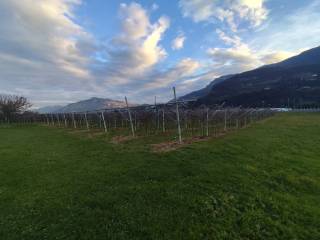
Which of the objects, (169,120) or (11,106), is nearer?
(169,120)

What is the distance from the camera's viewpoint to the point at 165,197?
6.88 metres

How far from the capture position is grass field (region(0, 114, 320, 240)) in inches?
213

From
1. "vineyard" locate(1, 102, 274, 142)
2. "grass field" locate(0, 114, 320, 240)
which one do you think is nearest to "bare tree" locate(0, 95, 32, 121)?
"vineyard" locate(1, 102, 274, 142)

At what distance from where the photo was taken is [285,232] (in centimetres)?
537

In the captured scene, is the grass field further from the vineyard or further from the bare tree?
the bare tree

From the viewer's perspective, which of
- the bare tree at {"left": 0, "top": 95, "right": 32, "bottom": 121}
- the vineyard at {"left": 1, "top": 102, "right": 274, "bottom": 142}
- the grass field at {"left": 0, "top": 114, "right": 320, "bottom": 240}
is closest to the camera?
the grass field at {"left": 0, "top": 114, "right": 320, "bottom": 240}

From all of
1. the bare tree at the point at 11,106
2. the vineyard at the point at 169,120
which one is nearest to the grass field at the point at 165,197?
the vineyard at the point at 169,120

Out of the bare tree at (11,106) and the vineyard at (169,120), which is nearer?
the vineyard at (169,120)

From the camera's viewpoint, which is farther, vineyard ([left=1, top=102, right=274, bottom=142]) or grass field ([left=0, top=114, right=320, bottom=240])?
vineyard ([left=1, top=102, right=274, bottom=142])

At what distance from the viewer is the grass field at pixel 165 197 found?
5406mm

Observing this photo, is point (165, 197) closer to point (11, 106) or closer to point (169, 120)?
point (169, 120)

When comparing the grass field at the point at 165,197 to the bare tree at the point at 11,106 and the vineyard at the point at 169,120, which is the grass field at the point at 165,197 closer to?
the vineyard at the point at 169,120

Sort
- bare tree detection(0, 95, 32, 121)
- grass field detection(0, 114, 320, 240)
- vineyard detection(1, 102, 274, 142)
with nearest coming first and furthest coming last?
grass field detection(0, 114, 320, 240) → vineyard detection(1, 102, 274, 142) → bare tree detection(0, 95, 32, 121)

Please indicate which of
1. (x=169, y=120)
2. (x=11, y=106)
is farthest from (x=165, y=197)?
(x=11, y=106)
